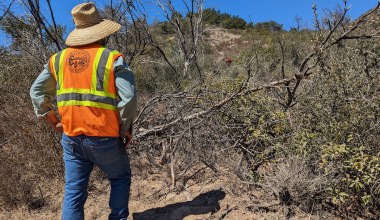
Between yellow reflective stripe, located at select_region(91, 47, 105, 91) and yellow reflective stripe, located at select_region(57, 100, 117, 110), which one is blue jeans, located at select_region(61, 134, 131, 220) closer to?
yellow reflective stripe, located at select_region(57, 100, 117, 110)

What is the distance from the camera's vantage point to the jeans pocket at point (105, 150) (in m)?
2.85

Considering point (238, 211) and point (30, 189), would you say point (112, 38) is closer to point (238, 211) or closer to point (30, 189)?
point (30, 189)

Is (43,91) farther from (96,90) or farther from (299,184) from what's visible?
(299,184)

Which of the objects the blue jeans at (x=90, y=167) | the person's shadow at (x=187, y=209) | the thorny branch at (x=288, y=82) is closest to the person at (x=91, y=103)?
the blue jeans at (x=90, y=167)

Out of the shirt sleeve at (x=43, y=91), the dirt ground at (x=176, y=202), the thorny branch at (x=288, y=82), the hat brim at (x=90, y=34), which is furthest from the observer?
the thorny branch at (x=288, y=82)

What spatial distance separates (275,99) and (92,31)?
2202 millimetres

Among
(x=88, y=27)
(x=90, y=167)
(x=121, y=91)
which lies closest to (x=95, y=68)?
(x=121, y=91)

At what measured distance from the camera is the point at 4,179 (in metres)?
3.88

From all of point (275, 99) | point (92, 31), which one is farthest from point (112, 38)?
point (92, 31)

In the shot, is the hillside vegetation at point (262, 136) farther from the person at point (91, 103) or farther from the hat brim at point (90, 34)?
the hat brim at point (90, 34)

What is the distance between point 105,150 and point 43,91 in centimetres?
69

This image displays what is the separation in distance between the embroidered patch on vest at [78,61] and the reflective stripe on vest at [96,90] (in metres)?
0.06

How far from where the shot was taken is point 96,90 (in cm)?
278

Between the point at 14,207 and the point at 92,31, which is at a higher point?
the point at 92,31
